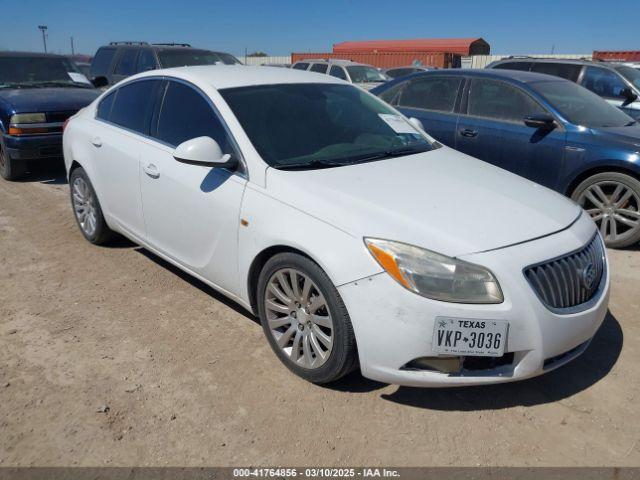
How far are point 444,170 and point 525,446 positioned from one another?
1.66m

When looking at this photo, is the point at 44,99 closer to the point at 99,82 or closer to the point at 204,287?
the point at 99,82

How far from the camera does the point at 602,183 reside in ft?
17.0

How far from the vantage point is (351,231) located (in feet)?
8.56

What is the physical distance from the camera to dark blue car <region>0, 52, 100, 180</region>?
675 cm

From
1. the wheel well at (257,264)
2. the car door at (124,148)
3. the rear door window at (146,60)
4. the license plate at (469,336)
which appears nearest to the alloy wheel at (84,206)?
the car door at (124,148)

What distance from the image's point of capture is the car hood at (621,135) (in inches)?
199

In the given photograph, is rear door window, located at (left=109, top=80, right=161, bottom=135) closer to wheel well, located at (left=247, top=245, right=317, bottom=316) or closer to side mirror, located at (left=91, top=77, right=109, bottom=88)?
wheel well, located at (left=247, top=245, right=317, bottom=316)

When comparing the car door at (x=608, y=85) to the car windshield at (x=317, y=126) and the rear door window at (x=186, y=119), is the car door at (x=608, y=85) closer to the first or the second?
the car windshield at (x=317, y=126)

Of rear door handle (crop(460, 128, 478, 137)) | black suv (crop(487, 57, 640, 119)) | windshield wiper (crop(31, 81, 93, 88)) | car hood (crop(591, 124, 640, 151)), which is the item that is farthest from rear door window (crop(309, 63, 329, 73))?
car hood (crop(591, 124, 640, 151))

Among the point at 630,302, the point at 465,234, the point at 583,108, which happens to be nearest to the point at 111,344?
the point at 465,234

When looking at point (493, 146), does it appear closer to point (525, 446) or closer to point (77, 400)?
point (525, 446)

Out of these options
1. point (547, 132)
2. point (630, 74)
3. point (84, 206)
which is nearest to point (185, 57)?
point (84, 206)

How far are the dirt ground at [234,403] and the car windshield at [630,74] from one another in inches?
245

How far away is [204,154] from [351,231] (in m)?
1.06
